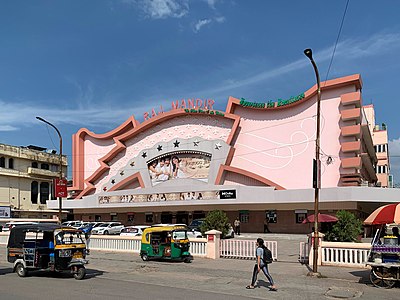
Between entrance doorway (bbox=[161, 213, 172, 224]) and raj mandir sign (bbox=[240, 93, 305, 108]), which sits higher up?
raj mandir sign (bbox=[240, 93, 305, 108])

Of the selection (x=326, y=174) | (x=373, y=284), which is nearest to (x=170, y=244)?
(x=373, y=284)

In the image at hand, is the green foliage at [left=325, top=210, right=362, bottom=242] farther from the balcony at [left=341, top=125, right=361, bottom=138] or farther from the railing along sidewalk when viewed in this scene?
the balcony at [left=341, top=125, right=361, bottom=138]

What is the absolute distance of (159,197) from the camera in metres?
46.8

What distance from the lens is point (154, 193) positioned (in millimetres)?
47000

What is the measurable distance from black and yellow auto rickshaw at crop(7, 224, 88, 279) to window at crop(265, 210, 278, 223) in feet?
93.2

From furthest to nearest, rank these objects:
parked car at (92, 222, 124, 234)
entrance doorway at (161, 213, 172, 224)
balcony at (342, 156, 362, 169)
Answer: entrance doorway at (161, 213, 172, 224) < parked car at (92, 222, 124, 234) < balcony at (342, 156, 362, 169)

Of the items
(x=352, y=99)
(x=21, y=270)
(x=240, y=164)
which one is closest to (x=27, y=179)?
(x=240, y=164)

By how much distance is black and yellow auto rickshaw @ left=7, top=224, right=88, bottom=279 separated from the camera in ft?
48.6

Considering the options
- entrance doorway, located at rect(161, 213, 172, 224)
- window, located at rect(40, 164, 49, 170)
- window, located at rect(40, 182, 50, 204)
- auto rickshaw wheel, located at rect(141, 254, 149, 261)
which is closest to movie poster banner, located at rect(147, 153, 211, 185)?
entrance doorway, located at rect(161, 213, 172, 224)

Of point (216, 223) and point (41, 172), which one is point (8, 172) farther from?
point (216, 223)

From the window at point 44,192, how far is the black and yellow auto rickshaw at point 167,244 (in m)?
51.4

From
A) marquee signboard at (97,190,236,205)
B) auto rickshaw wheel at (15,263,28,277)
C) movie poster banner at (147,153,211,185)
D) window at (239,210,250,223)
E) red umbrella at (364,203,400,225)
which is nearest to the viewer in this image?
red umbrella at (364,203,400,225)

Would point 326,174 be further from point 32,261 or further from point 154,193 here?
point 32,261

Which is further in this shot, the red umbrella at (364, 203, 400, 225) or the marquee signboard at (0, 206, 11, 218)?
the marquee signboard at (0, 206, 11, 218)
